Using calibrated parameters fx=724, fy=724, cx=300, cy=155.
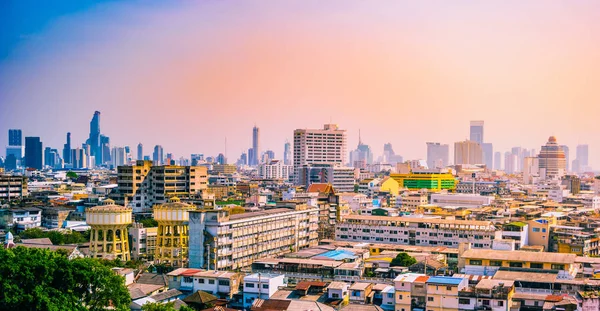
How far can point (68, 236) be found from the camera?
3572 centimetres

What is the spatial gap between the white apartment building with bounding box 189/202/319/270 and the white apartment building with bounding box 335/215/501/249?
237 cm

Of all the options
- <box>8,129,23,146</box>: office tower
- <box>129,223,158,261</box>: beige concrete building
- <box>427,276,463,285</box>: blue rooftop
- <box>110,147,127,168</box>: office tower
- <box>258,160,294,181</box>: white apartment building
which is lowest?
<box>129,223,158,261</box>: beige concrete building

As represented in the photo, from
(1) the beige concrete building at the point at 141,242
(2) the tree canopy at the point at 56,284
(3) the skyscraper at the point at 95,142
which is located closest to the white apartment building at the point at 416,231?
(1) the beige concrete building at the point at 141,242

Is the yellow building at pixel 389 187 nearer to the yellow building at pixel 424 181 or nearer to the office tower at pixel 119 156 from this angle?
the yellow building at pixel 424 181

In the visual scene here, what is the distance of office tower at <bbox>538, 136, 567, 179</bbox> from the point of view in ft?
371

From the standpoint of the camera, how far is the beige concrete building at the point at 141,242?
1395 inches

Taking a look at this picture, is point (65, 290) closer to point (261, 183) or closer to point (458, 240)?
point (458, 240)

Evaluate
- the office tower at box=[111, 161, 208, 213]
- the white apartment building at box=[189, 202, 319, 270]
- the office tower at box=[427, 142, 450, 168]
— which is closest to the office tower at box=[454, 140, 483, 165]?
the office tower at box=[427, 142, 450, 168]

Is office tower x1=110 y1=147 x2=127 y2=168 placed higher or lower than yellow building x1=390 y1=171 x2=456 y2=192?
higher

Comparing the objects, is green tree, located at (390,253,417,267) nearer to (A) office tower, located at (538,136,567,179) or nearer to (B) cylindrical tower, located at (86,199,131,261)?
(B) cylindrical tower, located at (86,199,131,261)

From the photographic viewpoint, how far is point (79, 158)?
6171 inches

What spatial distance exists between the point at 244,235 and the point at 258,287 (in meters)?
7.30

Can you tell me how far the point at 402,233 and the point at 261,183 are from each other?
5803 cm

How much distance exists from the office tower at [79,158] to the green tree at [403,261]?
447 feet
